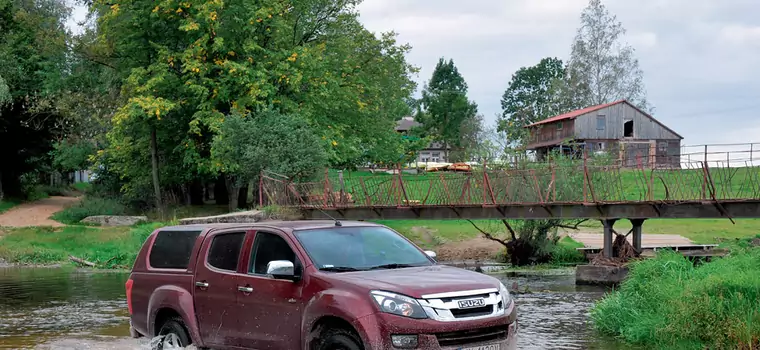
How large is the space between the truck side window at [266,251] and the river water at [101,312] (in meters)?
3.69

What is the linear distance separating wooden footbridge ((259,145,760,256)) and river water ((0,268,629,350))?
7.54 ft

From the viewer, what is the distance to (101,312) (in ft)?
60.2

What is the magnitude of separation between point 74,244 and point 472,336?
30.8m

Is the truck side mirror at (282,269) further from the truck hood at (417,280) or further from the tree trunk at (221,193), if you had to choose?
the tree trunk at (221,193)

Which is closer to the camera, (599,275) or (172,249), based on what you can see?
(172,249)

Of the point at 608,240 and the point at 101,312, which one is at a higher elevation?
the point at 608,240

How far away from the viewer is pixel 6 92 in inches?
1656

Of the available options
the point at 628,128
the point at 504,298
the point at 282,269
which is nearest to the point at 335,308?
the point at 282,269

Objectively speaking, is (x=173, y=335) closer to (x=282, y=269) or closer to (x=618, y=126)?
(x=282, y=269)

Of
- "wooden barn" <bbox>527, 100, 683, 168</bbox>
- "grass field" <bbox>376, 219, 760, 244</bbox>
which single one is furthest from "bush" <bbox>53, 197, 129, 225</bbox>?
"wooden barn" <bbox>527, 100, 683, 168</bbox>

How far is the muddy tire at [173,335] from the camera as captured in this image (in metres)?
10.5

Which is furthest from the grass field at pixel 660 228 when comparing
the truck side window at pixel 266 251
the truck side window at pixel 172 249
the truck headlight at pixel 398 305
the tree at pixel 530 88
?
the tree at pixel 530 88

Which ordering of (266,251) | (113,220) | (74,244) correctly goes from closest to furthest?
(266,251) < (74,244) < (113,220)

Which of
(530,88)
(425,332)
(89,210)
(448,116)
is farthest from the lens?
(530,88)
